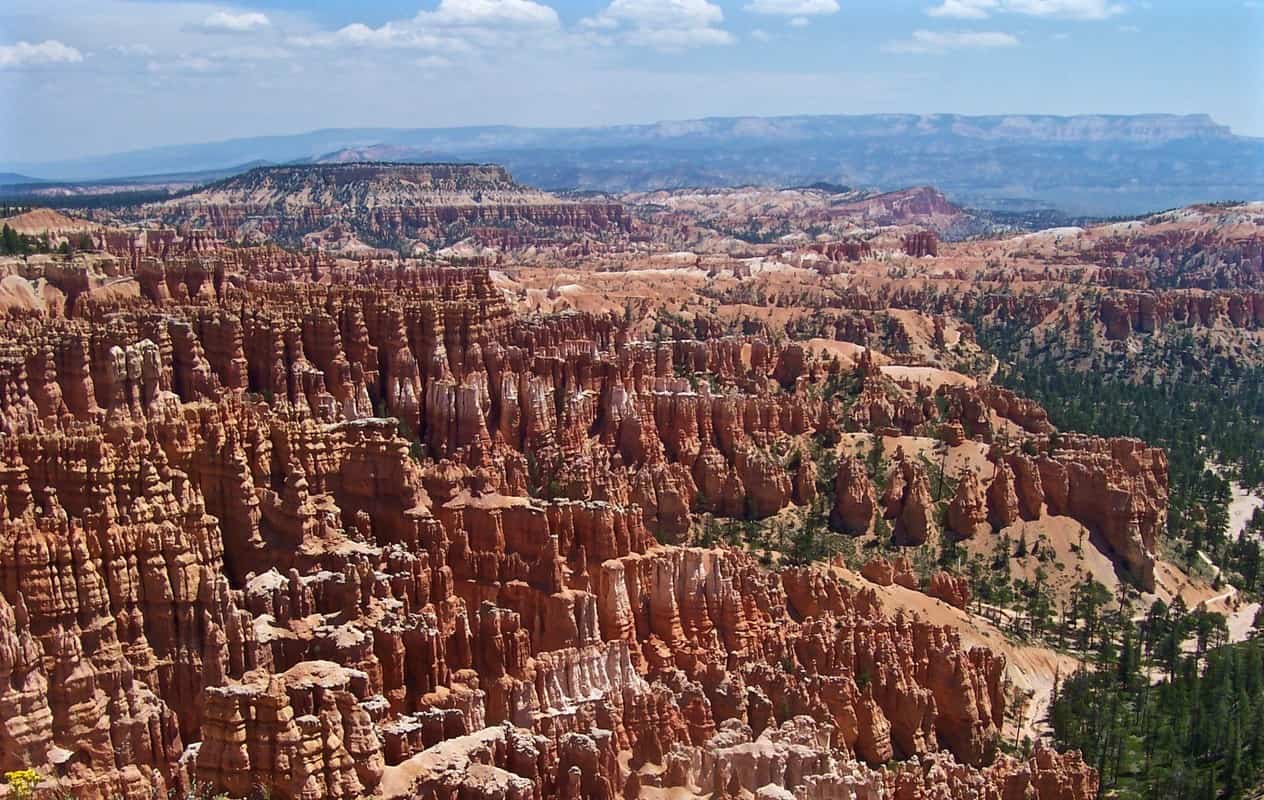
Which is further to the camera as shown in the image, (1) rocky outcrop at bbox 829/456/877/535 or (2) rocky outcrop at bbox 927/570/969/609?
(1) rocky outcrop at bbox 829/456/877/535

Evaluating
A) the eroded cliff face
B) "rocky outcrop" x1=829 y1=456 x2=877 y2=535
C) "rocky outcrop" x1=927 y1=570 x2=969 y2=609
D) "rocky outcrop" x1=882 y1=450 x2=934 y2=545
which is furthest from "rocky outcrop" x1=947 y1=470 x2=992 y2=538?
"rocky outcrop" x1=927 y1=570 x2=969 y2=609

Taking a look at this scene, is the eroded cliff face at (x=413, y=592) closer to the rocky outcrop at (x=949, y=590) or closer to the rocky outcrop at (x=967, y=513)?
the rocky outcrop at (x=967, y=513)

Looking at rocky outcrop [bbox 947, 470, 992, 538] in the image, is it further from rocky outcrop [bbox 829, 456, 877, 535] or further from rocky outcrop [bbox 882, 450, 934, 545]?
rocky outcrop [bbox 829, 456, 877, 535]

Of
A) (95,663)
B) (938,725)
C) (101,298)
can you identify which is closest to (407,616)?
(95,663)

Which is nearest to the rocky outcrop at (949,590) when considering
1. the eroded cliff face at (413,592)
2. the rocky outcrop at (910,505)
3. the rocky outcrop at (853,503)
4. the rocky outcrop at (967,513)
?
the eroded cliff face at (413,592)

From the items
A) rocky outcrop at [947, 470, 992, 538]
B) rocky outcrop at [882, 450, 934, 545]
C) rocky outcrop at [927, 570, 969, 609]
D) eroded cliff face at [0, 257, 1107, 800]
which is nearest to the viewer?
eroded cliff face at [0, 257, 1107, 800]

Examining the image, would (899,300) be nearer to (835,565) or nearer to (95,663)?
(835,565)

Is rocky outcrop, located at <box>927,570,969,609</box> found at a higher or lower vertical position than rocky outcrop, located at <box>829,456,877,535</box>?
lower

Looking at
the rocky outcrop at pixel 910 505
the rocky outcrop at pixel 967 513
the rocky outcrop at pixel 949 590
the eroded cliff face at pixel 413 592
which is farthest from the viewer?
the rocky outcrop at pixel 967 513
